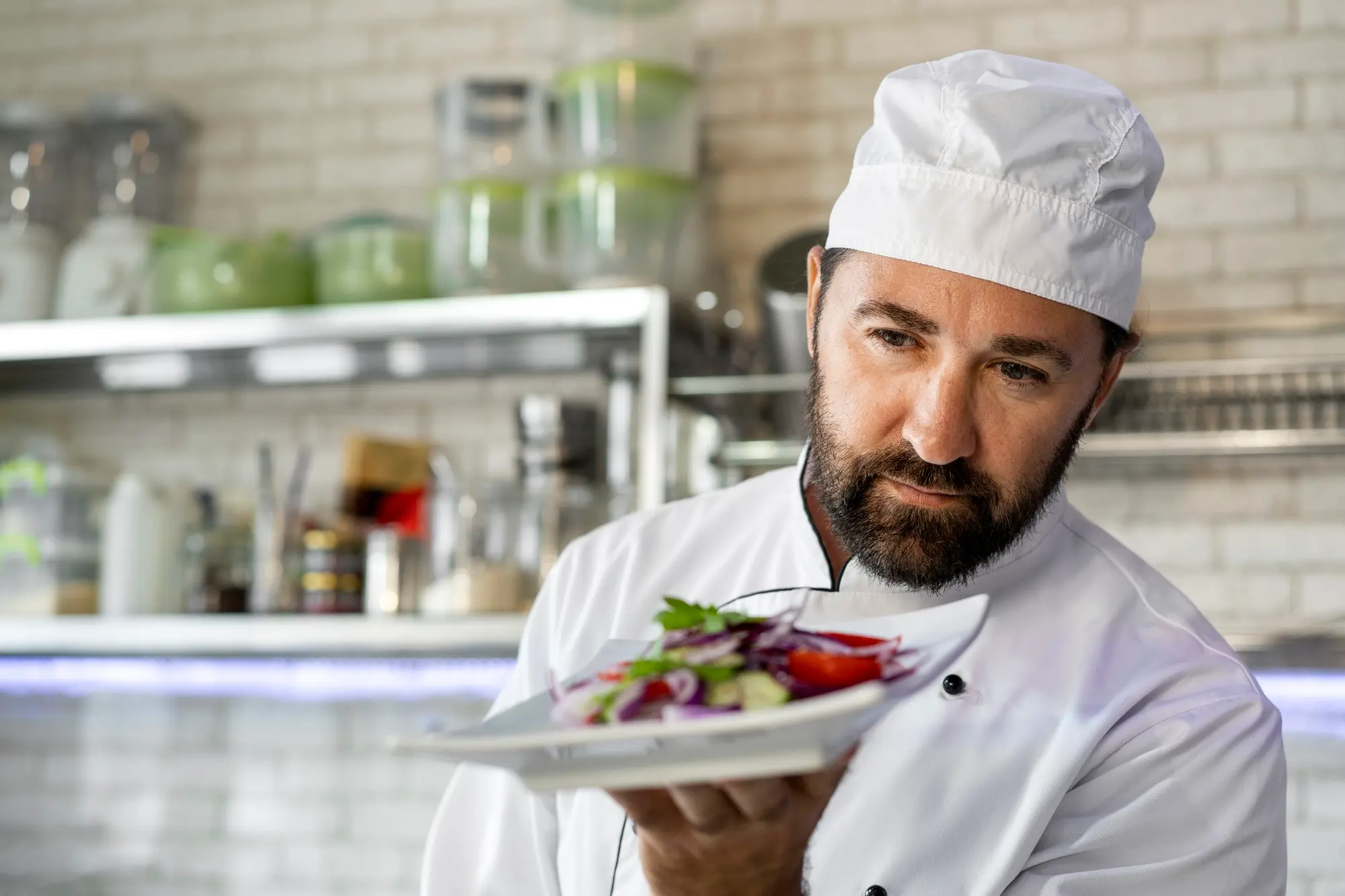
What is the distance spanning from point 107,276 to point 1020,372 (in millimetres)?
1941

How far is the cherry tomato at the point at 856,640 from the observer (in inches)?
32.6

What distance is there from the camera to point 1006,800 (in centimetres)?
123

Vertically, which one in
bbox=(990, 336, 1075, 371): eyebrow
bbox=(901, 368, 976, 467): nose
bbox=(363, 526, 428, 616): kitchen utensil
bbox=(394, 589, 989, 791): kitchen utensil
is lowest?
bbox=(363, 526, 428, 616): kitchen utensil

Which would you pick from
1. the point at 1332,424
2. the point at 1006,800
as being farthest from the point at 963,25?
the point at 1006,800

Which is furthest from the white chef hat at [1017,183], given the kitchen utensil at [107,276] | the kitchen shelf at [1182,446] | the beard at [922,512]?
the kitchen utensil at [107,276]

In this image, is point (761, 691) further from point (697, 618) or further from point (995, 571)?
point (995, 571)

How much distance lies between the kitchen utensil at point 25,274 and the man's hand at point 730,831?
86.3 inches

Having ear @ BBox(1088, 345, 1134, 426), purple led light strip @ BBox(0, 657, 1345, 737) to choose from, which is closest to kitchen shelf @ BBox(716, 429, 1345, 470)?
purple led light strip @ BBox(0, 657, 1345, 737)

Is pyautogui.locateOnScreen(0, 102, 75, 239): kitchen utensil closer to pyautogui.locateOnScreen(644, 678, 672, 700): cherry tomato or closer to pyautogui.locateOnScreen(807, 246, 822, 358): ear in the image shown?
pyautogui.locateOnScreen(807, 246, 822, 358): ear

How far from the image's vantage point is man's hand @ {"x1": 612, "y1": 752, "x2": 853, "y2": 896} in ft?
2.60

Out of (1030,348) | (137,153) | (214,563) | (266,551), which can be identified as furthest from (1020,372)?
(137,153)

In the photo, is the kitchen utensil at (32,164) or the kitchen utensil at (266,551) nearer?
the kitchen utensil at (266,551)

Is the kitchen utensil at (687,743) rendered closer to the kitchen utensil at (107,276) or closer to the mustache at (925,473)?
the mustache at (925,473)

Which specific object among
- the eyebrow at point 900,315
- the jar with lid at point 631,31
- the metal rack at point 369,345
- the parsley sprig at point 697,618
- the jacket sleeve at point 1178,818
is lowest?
the jacket sleeve at point 1178,818
